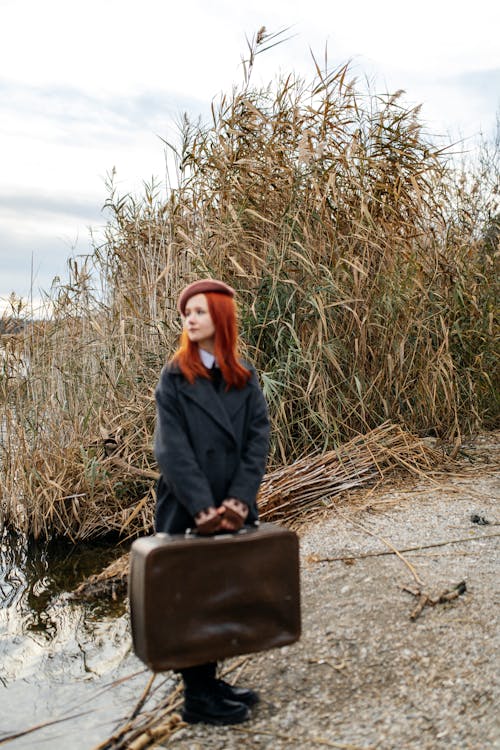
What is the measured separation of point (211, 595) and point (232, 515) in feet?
0.76

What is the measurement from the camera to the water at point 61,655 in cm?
278

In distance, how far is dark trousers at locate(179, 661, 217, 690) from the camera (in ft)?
7.73

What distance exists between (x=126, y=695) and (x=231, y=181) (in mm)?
3276

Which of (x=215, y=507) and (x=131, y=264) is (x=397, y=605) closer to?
(x=215, y=507)

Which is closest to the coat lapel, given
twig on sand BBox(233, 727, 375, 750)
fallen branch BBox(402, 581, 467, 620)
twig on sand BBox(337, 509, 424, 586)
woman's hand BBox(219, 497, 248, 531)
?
woman's hand BBox(219, 497, 248, 531)

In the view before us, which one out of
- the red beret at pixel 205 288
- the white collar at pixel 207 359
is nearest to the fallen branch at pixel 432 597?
the white collar at pixel 207 359

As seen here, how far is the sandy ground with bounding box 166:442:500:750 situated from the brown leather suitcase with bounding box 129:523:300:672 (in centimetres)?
28

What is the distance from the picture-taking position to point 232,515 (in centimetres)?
224

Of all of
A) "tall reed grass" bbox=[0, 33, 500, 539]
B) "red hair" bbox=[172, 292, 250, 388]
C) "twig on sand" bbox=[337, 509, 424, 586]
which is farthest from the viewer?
"tall reed grass" bbox=[0, 33, 500, 539]

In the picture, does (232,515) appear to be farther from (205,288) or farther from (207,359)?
(205,288)

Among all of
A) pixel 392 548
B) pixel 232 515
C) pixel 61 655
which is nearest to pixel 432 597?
pixel 392 548

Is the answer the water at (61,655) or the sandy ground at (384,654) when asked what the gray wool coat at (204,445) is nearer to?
the sandy ground at (384,654)

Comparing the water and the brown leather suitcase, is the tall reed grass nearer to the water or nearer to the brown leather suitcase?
the water

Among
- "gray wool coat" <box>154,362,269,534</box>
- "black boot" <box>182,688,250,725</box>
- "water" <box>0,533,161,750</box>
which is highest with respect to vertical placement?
"gray wool coat" <box>154,362,269,534</box>
